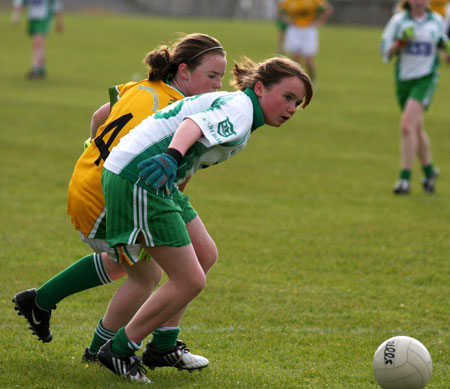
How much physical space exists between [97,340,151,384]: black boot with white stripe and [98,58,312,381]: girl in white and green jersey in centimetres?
1

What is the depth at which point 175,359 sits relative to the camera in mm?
4594

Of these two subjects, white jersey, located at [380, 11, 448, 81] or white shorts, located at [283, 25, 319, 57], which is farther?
white shorts, located at [283, 25, 319, 57]

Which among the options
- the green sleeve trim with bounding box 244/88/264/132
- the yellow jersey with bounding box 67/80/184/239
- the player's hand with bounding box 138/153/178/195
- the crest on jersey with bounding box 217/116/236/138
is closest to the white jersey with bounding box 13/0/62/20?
the yellow jersey with bounding box 67/80/184/239

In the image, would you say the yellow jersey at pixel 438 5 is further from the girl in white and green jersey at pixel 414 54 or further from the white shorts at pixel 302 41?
the girl in white and green jersey at pixel 414 54

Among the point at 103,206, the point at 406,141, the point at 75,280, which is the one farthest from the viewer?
the point at 406,141

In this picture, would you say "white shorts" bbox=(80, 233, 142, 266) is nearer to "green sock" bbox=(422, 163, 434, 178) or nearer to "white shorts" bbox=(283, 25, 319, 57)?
Result: "green sock" bbox=(422, 163, 434, 178)

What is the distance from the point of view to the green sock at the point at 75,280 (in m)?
4.77

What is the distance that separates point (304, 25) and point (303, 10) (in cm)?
51

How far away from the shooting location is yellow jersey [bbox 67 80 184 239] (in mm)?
4473

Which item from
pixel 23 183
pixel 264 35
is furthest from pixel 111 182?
pixel 264 35

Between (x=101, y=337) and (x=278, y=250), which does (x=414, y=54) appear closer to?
(x=278, y=250)

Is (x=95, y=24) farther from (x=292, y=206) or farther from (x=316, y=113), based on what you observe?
(x=292, y=206)

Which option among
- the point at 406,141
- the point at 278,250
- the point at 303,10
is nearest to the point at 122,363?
the point at 278,250

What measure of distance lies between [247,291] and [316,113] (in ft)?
32.8
